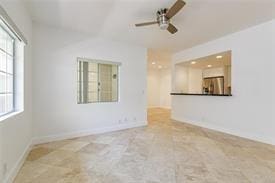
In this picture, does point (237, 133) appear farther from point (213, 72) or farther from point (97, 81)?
point (213, 72)

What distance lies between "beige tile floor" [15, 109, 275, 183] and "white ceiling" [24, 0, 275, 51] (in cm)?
253

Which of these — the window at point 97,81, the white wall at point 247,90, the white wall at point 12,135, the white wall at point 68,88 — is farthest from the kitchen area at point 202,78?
the white wall at point 12,135

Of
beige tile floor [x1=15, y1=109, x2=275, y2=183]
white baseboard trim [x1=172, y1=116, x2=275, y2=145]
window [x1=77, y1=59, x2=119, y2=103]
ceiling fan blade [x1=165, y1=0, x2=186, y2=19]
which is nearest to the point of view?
beige tile floor [x1=15, y1=109, x2=275, y2=183]

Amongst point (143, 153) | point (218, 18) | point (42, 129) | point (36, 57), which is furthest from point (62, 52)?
point (218, 18)

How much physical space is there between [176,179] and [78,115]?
2758 millimetres

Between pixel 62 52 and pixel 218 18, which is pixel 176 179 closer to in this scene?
pixel 218 18

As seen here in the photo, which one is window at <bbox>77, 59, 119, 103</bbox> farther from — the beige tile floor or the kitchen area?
the kitchen area

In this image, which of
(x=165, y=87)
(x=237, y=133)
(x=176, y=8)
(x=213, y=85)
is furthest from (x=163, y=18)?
(x=165, y=87)

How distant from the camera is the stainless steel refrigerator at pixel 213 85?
7.25 m

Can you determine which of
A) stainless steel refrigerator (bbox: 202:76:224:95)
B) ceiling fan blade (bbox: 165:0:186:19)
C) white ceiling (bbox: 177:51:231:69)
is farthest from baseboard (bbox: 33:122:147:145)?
stainless steel refrigerator (bbox: 202:76:224:95)

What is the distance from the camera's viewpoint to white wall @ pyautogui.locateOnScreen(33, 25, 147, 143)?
137 inches

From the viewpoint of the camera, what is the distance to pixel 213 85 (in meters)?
7.57

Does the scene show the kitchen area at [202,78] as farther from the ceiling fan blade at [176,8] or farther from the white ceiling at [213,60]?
the ceiling fan blade at [176,8]

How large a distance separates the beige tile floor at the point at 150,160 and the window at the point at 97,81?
3.51ft
